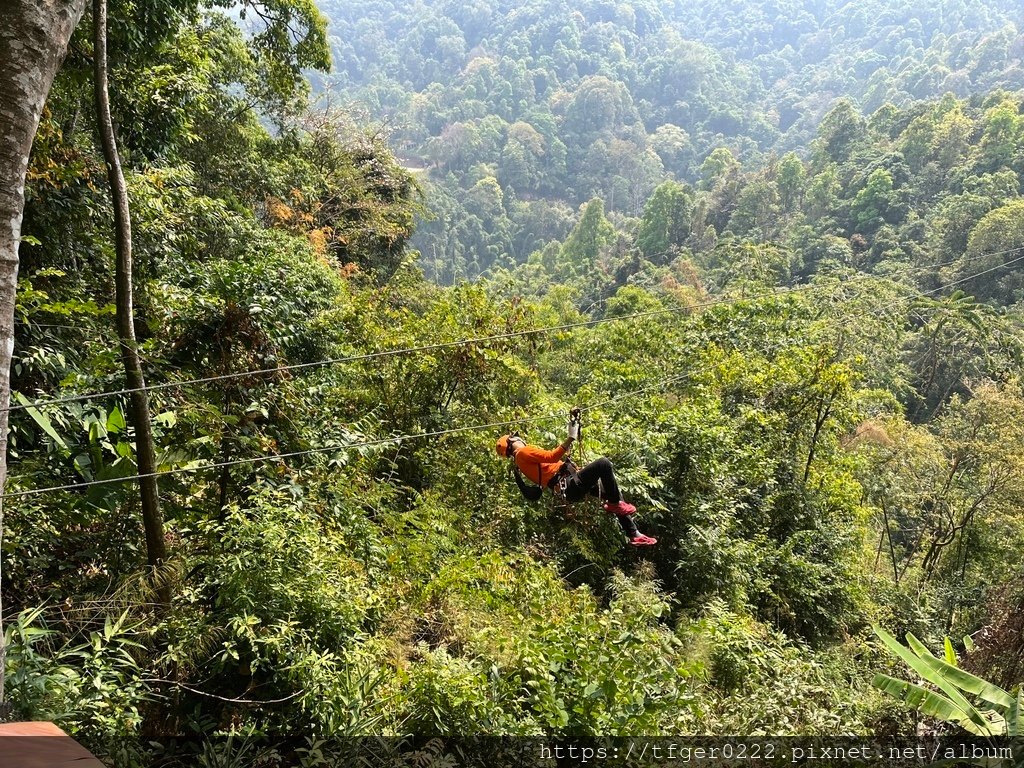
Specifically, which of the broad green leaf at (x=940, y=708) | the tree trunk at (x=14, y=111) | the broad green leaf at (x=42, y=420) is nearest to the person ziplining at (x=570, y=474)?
the broad green leaf at (x=940, y=708)

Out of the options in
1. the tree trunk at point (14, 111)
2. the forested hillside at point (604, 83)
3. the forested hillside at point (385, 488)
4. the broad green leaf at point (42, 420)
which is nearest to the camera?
the tree trunk at point (14, 111)

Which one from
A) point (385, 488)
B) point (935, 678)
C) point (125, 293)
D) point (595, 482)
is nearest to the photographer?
point (125, 293)

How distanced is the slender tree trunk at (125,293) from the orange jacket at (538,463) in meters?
2.58

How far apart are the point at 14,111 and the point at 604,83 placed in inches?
3520

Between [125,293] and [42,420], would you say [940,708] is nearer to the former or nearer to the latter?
[125,293]

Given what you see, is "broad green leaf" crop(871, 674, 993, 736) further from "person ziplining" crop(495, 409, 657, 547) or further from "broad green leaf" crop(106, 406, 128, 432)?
"broad green leaf" crop(106, 406, 128, 432)

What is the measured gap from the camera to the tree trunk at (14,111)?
2.20 meters

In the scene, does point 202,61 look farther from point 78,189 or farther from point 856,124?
point 856,124

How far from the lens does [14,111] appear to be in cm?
221

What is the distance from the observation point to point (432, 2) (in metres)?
124

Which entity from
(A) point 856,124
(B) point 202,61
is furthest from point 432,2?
(B) point 202,61

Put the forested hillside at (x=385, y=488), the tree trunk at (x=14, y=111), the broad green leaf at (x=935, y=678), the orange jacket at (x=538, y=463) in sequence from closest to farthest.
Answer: the tree trunk at (x=14, y=111)
the forested hillside at (x=385, y=488)
the broad green leaf at (x=935, y=678)
the orange jacket at (x=538, y=463)

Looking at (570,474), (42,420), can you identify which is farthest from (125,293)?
(570,474)

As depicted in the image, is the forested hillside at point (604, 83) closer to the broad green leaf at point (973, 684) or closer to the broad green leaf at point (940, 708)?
the broad green leaf at point (973, 684)
